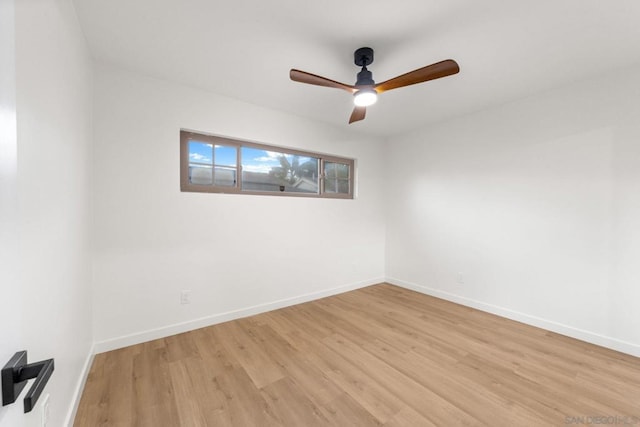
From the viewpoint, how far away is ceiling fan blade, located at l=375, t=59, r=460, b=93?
165 cm

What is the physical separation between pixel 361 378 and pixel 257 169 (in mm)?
2405

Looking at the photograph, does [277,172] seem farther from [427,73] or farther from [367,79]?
[427,73]

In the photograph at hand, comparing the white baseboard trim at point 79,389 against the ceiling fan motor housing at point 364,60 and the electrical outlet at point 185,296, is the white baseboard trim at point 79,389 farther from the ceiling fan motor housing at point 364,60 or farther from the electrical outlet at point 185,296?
the ceiling fan motor housing at point 364,60

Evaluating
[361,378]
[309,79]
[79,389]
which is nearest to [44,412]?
[79,389]

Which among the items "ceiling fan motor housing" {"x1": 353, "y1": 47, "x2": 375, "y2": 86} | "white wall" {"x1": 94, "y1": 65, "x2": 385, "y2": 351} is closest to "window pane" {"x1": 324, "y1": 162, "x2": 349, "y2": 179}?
"white wall" {"x1": 94, "y1": 65, "x2": 385, "y2": 351}

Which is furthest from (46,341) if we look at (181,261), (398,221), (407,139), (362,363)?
(407,139)

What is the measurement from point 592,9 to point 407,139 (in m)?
2.47

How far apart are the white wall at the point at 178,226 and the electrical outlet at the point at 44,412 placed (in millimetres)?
1249

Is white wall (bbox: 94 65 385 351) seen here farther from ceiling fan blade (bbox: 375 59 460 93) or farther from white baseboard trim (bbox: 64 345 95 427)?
ceiling fan blade (bbox: 375 59 460 93)

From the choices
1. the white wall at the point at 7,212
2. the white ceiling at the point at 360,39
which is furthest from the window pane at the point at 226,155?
the white wall at the point at 7,212

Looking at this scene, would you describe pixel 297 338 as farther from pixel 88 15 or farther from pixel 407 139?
pixel 407 139

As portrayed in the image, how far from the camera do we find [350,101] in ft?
9.40

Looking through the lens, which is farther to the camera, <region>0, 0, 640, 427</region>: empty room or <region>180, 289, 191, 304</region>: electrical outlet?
<region>180, 289, 191, 304</region>: electrical outlet

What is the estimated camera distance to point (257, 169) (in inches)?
122
